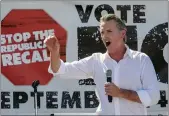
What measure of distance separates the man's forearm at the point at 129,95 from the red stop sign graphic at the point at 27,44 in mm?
2050

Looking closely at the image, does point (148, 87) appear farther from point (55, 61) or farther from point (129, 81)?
point (55, 61)

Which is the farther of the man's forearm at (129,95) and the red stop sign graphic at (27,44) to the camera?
the red stop sign graphic at (27,44)

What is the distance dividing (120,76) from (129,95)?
15 centimetres

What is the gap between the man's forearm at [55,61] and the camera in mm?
2592

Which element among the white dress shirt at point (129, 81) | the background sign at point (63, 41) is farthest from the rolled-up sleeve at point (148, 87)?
the background sign at point (63, 41)

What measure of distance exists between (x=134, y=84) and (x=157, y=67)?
6.68ft

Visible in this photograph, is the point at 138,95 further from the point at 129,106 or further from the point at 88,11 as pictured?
the point at 88,11

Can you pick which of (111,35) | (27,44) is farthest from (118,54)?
(27,44)

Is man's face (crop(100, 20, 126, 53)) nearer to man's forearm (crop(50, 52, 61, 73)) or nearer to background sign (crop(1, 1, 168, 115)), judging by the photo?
man's forearm (crop(50, 52, 61, 73))

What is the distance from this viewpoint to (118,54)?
256cm

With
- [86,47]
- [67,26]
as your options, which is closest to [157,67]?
[86,47]

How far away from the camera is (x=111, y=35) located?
2.45 m

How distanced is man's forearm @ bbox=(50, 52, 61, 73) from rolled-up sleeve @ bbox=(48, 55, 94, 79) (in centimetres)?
2

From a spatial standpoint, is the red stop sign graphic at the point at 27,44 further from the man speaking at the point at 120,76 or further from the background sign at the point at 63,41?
the man speaking at the point at 120,76
